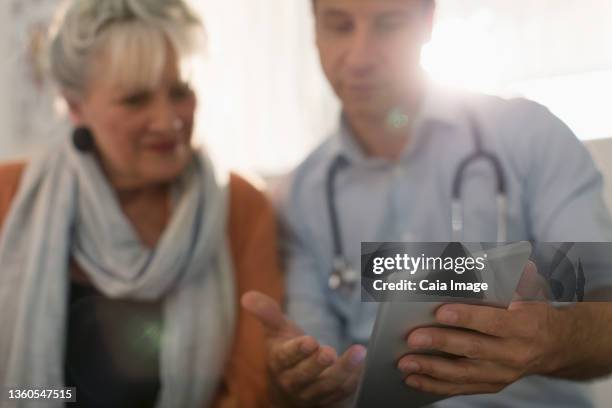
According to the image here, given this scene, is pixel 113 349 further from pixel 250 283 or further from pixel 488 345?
pixel 488 345

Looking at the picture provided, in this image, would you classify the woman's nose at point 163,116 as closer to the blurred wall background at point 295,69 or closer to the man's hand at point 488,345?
the blurred wall background at point 295,69

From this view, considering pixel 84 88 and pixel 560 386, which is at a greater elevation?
pixel 84 88

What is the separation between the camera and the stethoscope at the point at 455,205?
62 centimetres

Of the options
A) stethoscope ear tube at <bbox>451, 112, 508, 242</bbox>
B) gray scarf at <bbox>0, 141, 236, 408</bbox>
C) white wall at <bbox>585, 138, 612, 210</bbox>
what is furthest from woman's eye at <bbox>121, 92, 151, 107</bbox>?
white wall at <bbox>585, 138, 612, 210</bbox>

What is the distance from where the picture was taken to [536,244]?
0.56m

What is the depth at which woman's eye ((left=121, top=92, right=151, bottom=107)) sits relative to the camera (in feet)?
2.49

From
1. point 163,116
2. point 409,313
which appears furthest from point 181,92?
point 409,313

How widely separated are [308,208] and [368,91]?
5.4 inches

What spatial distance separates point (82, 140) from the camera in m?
0.83

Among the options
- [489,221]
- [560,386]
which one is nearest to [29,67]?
[489,221]

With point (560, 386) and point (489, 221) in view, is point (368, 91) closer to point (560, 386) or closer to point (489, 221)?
point (489, 221)

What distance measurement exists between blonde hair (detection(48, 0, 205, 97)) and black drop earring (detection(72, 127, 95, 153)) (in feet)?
0.26

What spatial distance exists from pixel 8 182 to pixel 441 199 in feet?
1.76

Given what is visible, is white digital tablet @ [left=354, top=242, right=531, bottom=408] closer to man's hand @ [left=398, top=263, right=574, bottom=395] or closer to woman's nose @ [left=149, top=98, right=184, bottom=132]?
man's hand @ [left=398, top=263, right=574, bottom=395]
